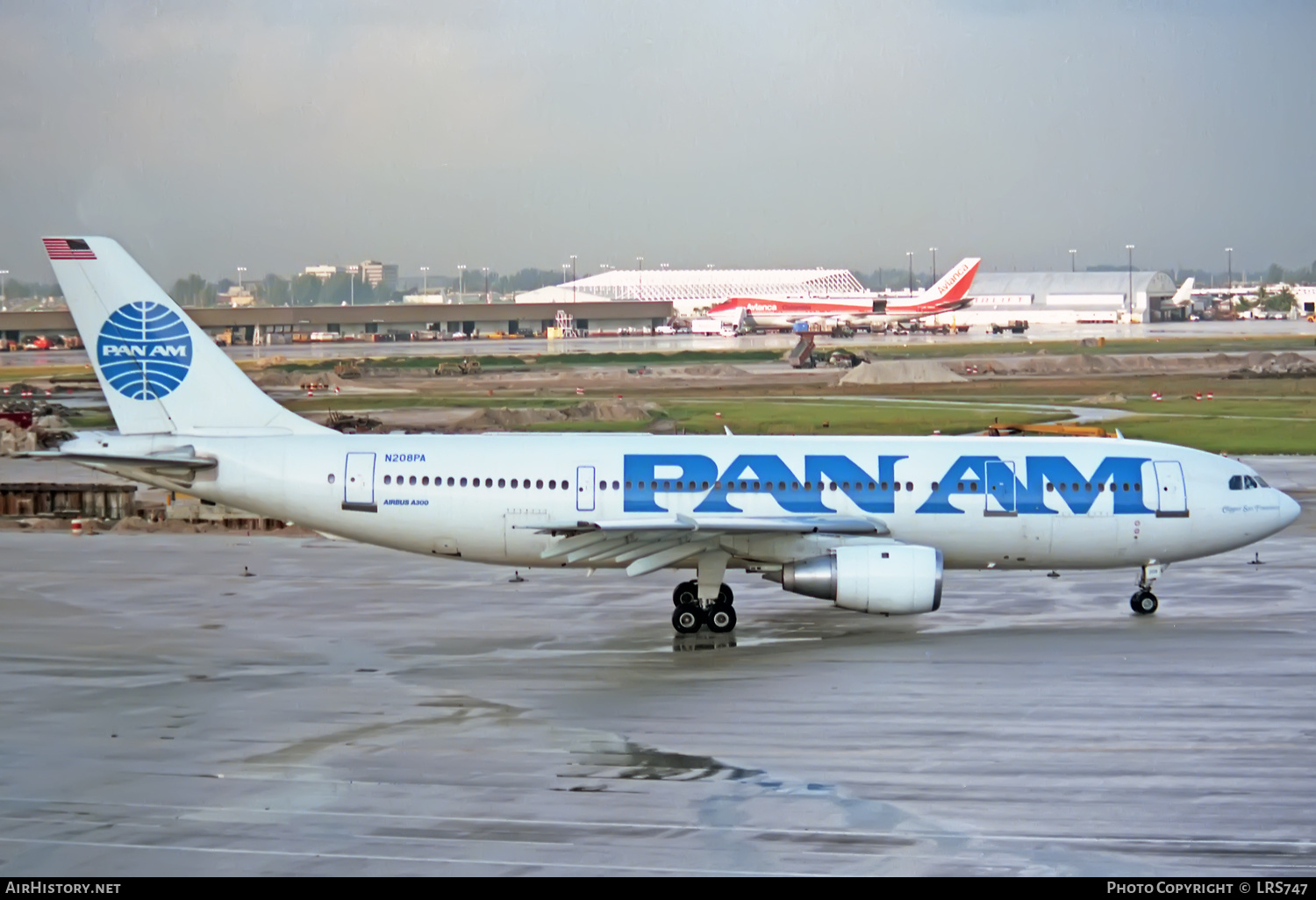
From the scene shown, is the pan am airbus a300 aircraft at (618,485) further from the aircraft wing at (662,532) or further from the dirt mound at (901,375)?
the dirt mound at (901,375)

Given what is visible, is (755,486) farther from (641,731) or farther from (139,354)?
(139,354)

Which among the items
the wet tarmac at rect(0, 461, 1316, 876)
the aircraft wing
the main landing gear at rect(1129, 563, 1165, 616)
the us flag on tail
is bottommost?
the wet tarmac at rect(0, 461, 1316, 876)

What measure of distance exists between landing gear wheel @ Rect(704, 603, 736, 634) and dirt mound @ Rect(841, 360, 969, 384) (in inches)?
2632

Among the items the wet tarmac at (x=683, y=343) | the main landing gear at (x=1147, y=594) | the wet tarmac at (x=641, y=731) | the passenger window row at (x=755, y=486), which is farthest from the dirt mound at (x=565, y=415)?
the wet tarmac at (x=683, y=343)

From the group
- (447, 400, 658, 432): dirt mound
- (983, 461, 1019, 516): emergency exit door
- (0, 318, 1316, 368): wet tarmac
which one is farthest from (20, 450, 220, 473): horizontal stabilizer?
(0, 318, 1316, 368): wet tarmac

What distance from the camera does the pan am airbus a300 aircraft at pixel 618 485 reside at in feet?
97.0

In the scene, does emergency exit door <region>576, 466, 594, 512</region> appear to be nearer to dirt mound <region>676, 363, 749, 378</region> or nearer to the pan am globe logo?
the pan am globe logo

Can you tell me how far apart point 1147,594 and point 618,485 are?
11261 millimetres

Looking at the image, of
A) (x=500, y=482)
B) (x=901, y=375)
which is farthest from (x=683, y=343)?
(x=500, y=482)

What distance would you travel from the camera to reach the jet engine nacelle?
27297mm

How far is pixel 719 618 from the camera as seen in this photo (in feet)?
94.0

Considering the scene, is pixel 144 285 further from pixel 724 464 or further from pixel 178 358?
pixel 724 464

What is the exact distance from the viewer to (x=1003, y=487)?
2997 cm
